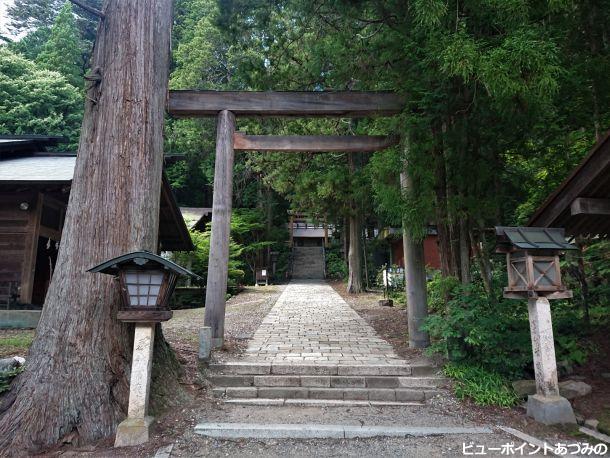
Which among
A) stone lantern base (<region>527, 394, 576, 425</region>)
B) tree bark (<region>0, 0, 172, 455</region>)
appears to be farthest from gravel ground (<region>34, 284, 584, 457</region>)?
tree bark (<region>0, 0, 172, 455</region>)

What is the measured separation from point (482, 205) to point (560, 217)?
881 millimetres

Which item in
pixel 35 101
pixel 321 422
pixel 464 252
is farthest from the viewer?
pixel 35 101

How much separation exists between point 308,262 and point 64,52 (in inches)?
846

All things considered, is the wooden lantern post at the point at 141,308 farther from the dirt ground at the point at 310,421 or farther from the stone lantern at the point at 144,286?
the dirt ground at the point at 310,421

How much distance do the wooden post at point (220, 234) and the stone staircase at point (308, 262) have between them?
71.2 feet

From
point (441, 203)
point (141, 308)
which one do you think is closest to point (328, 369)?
point (141, 308)

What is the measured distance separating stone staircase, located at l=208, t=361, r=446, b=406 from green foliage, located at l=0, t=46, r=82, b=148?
19175mm

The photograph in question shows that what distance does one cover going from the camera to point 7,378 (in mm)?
3762

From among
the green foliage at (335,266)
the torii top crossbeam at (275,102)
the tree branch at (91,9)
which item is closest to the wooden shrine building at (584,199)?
the torii top crossbeam at (275,102)

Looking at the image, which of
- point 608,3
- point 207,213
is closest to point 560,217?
point 608,3

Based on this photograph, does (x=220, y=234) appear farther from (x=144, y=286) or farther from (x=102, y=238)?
(x=144, y=286)

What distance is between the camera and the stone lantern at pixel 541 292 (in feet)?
12.0

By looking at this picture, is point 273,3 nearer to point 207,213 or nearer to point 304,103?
point 304,103

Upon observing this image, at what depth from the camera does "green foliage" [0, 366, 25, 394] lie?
3.65 metres
